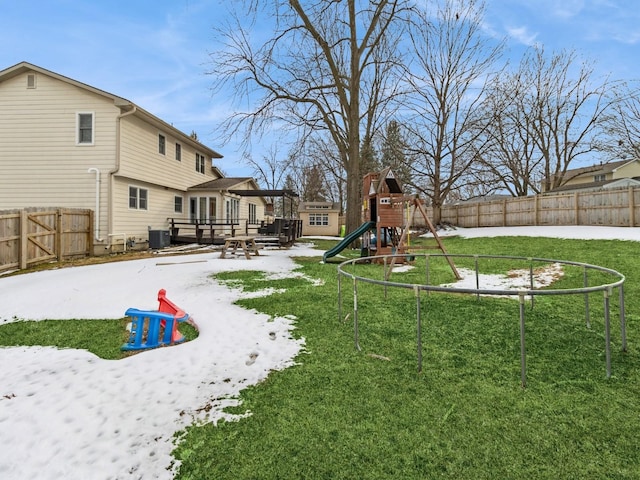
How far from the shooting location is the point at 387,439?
96.7 inches

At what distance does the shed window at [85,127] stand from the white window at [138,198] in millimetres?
2590

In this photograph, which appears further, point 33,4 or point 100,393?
point 33,4

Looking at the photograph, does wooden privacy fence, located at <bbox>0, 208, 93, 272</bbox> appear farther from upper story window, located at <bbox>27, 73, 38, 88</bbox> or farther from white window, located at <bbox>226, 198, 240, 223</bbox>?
white window, located at <bbox>226, 198, 240, 223</bbox>

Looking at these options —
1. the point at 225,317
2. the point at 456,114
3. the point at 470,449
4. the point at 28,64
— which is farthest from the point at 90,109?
the point at 456,114

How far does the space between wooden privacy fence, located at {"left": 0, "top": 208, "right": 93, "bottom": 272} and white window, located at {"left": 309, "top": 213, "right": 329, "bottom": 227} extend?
74.8 feet

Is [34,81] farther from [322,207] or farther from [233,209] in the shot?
[322,207]

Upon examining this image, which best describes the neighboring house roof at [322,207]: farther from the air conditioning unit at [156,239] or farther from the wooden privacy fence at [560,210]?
the air conditioning unit at [156,239]

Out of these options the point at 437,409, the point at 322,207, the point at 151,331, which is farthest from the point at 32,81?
the point at 322,207

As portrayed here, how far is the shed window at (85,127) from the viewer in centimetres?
1454

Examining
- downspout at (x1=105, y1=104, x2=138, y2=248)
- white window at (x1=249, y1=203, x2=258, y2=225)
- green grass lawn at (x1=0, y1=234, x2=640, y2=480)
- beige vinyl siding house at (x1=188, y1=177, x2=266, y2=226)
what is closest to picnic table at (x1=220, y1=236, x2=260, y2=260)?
downspout at (x1=105, y1=104, x2=138, y2=248)

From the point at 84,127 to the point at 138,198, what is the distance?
3584mm

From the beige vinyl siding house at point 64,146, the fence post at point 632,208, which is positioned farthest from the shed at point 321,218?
the fence post at point 632,208

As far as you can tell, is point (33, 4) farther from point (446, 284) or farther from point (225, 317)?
point (446, 284)

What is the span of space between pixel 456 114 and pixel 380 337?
26.0 meters
